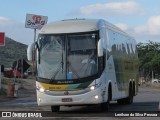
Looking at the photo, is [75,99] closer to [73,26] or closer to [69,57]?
[69,57]

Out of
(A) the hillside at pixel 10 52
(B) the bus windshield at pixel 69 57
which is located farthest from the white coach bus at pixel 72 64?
(A) the hillside at pixel 10 52

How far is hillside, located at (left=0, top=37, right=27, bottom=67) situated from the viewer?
97188mm

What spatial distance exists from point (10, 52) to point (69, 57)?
87.2 meters

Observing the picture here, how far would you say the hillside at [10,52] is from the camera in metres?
97.2

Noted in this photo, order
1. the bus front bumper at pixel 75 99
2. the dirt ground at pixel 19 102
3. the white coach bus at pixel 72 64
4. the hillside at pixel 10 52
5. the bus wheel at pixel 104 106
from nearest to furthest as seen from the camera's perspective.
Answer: the bus front bumper at pixel 75 99 < the white coach bus at pixel 72 64 < the bus wheel at pixel 104 106 < the dirt ground at pixel 19 102 < the hillside at pixel 10 52

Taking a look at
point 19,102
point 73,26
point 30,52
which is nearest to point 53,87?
point 30,52

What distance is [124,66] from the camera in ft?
85.8

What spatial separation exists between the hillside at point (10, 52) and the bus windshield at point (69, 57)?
74.0 m

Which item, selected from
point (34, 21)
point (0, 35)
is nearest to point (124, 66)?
point (0, 35)

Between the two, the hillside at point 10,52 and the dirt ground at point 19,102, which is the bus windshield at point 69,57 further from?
the hillside at point 10,52

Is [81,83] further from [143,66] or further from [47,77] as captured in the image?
[143,66]

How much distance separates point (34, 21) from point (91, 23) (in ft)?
173

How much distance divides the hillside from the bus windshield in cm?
7395

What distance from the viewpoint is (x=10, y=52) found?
106m
